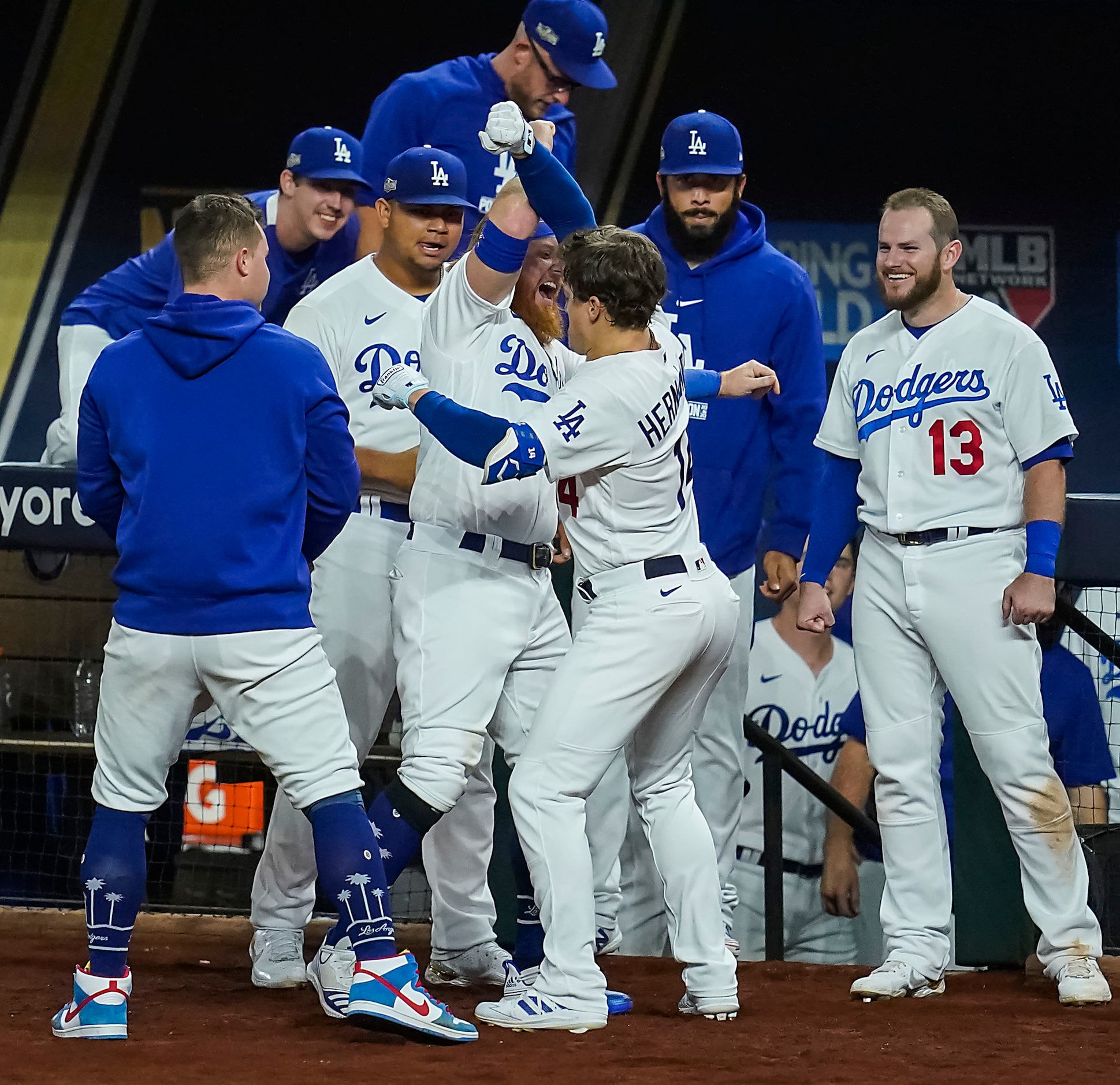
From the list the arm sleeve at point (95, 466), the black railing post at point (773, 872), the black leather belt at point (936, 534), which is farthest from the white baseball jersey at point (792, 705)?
the arm sleeve at point (95, 466)

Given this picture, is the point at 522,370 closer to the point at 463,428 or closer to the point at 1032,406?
the point at 463,428

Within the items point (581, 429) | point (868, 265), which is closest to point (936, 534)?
point (581, 429)

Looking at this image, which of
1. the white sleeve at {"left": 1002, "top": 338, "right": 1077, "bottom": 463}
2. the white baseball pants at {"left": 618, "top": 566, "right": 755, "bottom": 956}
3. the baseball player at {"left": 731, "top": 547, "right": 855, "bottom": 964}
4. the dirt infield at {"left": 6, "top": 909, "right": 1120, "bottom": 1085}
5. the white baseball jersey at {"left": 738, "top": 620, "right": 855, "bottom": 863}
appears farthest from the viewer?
the white baseball jersey at {"left": 738, "top": 620, "right": 855, "bottom": 863}

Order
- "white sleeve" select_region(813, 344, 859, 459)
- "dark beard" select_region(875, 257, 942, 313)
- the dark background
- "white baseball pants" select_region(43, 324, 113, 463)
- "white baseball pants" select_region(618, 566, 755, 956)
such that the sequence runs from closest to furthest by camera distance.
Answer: "dark beard" select_region(875, 257, 942, 313) → "white sleeve" select_region(813, 344, 859, 459) → "white baseball pants" select_region(618, 566, 755, 956) → "white baseball pants" select_region(43, 324, 113, 463) → the dark background

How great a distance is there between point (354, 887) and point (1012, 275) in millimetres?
4524

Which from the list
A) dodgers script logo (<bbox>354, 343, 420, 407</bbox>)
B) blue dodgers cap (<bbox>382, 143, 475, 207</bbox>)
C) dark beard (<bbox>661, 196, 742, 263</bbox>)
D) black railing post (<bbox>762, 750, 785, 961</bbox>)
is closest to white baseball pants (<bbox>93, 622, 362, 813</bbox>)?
dodgers script logo (<bbox>354, 343, 420, 407</bbox>)

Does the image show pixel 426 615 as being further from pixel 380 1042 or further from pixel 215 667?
pixel 380 1042

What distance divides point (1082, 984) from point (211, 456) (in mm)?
1925

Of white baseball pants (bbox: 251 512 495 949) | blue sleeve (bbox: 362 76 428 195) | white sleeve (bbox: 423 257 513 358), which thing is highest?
blue sleeve (bbox: 362 76 428 195)

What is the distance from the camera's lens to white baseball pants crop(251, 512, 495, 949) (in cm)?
321

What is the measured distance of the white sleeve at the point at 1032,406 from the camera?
10.5ft

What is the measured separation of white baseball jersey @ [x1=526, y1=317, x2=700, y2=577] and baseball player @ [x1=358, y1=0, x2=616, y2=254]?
153cm

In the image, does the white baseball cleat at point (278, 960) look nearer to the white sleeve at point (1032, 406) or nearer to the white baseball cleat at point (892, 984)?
the white baseball cleat at point (892, 984)

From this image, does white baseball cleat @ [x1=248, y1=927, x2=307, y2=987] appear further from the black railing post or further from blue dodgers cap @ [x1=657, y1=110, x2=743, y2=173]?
blue dodgers cap @ [x1=657, y1=110, x2=743, y2=173]
